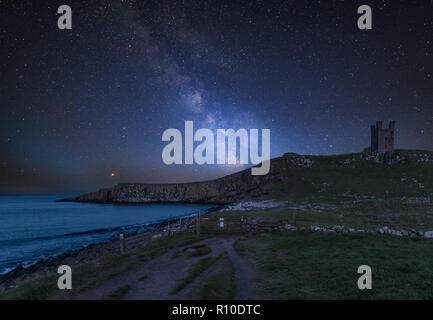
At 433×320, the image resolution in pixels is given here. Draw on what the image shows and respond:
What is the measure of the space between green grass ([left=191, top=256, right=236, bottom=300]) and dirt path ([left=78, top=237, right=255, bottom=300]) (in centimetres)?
31

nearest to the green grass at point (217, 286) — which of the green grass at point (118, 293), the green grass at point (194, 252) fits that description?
the green grass at point (118, 293)

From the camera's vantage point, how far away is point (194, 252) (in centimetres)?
2255

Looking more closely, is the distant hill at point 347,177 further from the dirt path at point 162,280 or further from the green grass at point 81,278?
the green grass at point 81,278

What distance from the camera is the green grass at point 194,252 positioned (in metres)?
22.0

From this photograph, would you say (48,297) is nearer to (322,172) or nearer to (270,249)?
(270,249)

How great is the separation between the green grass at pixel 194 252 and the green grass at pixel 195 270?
218 centimetres

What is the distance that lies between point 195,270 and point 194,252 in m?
6.00

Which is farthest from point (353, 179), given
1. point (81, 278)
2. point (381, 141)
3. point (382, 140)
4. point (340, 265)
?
point (81, 278)

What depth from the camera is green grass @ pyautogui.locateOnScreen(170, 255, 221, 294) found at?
1361 cm

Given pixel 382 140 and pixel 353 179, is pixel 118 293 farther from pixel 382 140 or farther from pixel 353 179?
pixel 382 140

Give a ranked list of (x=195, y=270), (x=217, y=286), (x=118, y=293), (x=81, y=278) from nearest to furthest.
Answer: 1. (x=118, y=293)
2. (x=217, y=286)
3. (x=195, y=270)
4. (x=81, y=278)

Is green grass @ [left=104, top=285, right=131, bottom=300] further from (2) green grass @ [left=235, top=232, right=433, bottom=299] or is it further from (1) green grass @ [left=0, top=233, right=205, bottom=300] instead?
(2) green grass @ [left=235, top=232, right=433, bottom=299]

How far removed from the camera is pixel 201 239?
1165 inches
